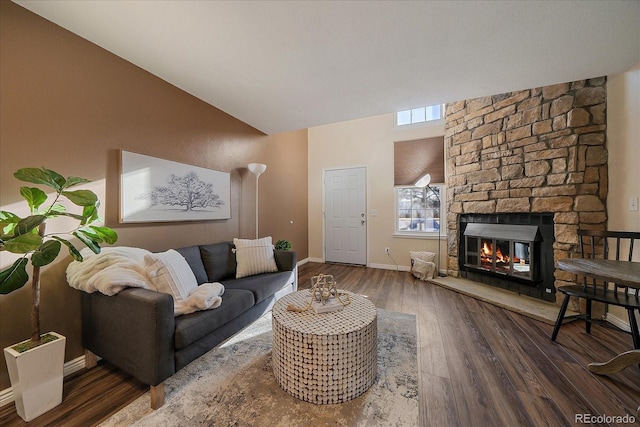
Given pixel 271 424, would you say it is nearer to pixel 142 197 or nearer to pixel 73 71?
pixel 142 197

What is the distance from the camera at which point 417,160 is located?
4320 millimetres

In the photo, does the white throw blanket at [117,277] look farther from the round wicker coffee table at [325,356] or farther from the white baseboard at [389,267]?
the white baseboard at [389,267]

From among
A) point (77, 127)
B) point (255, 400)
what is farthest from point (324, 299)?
point (77, 127)

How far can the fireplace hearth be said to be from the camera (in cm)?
278

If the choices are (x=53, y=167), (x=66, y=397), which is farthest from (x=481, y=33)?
(x=66, y=397)

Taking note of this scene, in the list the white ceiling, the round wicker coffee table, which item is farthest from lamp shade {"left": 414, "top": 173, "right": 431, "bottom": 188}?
the round wicker coffee table

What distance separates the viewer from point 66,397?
1458 millimetres

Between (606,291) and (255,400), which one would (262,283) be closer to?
(255,400)

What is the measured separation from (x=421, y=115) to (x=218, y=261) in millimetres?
4122

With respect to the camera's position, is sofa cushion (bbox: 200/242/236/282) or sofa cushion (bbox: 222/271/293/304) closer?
sofa cushion (bbox: 222/271/293/304)

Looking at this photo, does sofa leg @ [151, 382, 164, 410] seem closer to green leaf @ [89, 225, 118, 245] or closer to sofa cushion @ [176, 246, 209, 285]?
green leaf @ [89, 225, 118, 245]

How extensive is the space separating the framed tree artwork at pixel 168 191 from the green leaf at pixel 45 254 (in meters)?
0.74

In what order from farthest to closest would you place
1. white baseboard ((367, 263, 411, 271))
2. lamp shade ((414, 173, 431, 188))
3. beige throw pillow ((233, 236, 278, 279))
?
white baseboard ((367, 263, 411, 271)), lamp shade ((414, 173, 431, 188)), beige throw pillow ((233, 236, 278, 279))

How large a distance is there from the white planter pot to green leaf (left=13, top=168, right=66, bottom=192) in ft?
2.92
